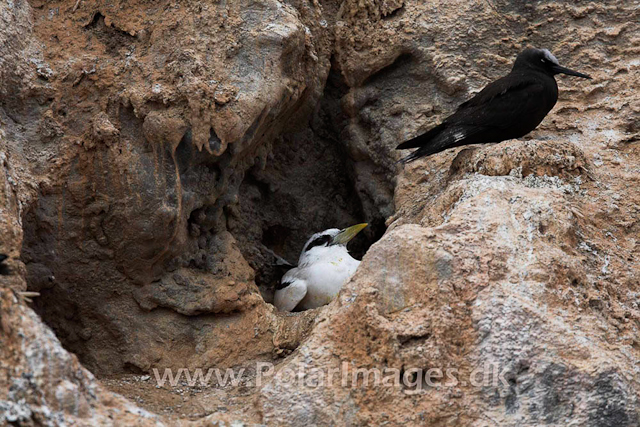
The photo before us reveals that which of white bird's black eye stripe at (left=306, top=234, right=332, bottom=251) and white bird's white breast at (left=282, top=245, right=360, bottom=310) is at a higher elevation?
white bird's black eye stripe at (left=306, top=234, right=332, bottom=251)

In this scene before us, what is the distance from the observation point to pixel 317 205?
267 inches

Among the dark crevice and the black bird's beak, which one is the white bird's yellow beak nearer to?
the dark crevice

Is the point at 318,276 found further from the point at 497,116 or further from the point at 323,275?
the point at 497,116

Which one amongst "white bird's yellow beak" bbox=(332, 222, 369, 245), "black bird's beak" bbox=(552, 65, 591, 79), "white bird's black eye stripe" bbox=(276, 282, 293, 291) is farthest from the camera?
"white bird's yellow beak" bbox=(332, 222, 369, 245)

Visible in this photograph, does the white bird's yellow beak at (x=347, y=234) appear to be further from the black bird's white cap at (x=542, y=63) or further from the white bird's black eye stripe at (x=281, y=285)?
the black bird's white cap at (x=542, y=63)

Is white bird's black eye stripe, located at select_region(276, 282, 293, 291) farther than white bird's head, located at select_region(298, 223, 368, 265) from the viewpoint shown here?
No

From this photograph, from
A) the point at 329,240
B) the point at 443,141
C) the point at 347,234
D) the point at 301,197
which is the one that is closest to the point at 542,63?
the point at 443,141

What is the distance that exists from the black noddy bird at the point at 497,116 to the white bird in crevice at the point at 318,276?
0.97m

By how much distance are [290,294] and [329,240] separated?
557mm

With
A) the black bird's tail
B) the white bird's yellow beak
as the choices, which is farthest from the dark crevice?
the white bird's yellow beak

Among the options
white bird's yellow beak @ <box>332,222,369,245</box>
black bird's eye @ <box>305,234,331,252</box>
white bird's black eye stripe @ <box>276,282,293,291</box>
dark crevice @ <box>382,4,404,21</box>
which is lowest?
white bird's black eye stripe @ <box>276,282,293,291</box>

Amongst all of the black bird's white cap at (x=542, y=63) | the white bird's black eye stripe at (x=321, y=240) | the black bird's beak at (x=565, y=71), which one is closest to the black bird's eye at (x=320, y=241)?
the white bird's black eye stripe at (x=321, y=240)

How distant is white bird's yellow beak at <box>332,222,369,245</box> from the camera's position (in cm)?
626

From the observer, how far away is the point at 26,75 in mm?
5293
